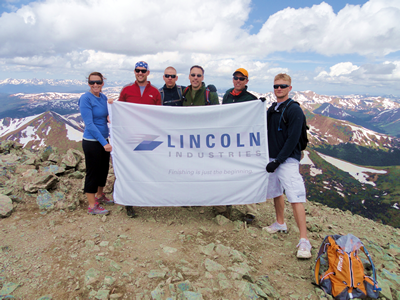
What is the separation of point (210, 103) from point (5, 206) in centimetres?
705

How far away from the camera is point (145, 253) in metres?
5.16

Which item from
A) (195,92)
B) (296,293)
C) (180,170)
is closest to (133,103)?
(195,92)

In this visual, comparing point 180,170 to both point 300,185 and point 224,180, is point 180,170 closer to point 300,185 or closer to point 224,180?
point 224,180

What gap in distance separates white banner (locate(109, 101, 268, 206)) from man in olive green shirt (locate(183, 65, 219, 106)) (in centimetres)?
66

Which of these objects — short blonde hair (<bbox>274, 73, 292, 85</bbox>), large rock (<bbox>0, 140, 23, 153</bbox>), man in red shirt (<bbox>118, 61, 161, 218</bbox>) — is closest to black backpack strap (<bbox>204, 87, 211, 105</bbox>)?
man in red shirt (<bbox>118, 61, 161, 218</bbox>)

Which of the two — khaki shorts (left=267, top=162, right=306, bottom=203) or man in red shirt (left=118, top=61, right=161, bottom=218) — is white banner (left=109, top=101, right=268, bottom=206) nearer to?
man in red shirt (left=118, top=61, right=161, bottom=218)

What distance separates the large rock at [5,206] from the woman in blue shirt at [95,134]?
2292mm

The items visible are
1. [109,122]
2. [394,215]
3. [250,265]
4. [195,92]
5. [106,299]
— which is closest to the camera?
[106,299]

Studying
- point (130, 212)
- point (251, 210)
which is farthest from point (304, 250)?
point (130, 212)

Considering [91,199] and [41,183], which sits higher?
→ [41,183]

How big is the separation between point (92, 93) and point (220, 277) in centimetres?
567

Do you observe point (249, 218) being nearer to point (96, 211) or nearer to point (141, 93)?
point (96, 211)

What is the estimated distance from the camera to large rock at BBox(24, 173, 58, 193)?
751cm

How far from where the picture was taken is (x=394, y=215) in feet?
321
